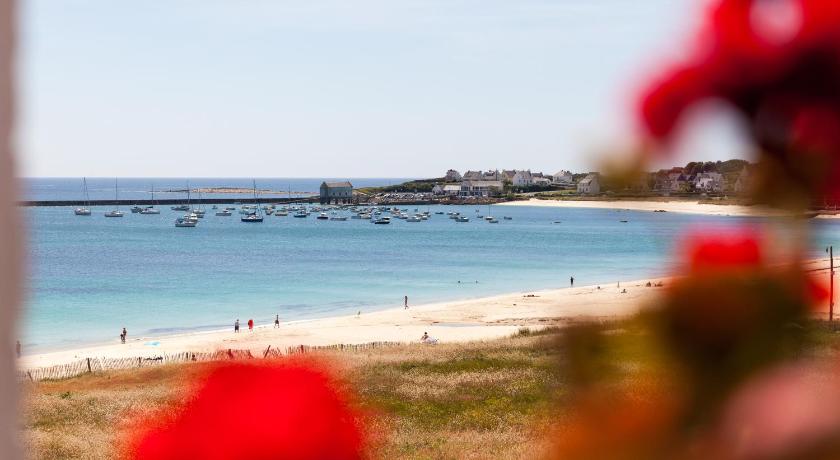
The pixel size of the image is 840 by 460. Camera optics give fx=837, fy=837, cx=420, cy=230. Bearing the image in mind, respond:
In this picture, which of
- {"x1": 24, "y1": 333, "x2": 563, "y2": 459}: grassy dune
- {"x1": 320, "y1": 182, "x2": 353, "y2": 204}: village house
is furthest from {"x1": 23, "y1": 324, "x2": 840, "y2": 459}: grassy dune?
{"x1": 320, "y1": 182, "x2": 353, "y2": 204}: village house

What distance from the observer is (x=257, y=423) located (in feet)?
1.28

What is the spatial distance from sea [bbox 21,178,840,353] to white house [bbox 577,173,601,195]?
14.4m

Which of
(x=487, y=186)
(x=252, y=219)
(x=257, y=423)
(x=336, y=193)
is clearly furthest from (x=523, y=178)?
(x=336, y=193)

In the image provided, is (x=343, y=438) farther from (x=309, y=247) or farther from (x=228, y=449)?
(x=309, y=247)

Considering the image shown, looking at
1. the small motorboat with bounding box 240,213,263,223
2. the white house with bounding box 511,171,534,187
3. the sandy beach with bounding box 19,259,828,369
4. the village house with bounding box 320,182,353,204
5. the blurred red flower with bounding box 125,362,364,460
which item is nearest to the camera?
the blurred red flower with bounding box 125,362,364,460

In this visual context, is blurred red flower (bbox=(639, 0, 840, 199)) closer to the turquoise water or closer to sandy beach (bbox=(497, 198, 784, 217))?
sandy beach (bbox=(497, 198, 784, 217))

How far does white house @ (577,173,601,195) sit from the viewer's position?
1.82ft

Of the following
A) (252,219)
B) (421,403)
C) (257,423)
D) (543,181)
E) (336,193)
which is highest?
(543,181)

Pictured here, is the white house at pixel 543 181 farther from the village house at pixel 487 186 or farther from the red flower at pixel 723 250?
the village house at pixel 487 186

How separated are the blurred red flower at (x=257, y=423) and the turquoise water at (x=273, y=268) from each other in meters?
18.9

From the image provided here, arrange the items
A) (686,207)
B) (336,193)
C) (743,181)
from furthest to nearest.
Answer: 1. (336,193)
2. (686,207)
3. (743,181)

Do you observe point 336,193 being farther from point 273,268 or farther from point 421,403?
point 421,403

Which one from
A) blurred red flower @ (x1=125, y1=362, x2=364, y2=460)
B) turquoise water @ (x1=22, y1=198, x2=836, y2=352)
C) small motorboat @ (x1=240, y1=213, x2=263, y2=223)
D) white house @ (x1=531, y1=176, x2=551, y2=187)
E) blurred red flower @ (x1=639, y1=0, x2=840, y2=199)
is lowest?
turquoise water @ (x1=22, y1=198, x2=836, y2=352)

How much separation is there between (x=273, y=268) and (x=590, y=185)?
65.2 meters
